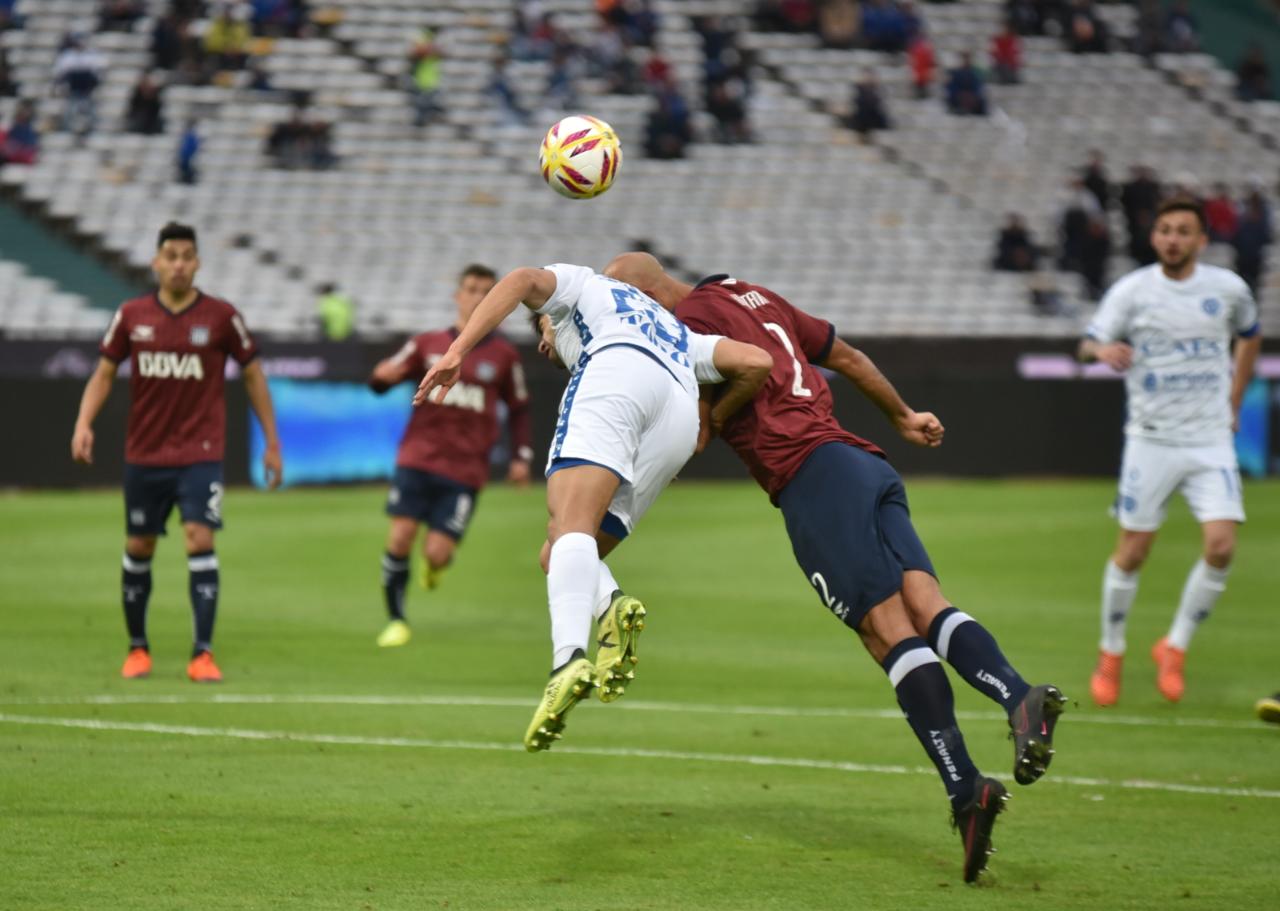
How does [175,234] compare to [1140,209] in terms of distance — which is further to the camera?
[1140,209]

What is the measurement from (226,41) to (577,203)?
6349 mm

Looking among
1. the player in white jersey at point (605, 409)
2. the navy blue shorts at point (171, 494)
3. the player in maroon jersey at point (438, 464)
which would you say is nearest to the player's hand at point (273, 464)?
the navy blue shorts at point (171, 494)

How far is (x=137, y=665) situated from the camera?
1055cm

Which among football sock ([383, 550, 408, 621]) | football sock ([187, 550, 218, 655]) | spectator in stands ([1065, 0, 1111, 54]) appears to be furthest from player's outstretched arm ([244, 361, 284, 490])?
spectator in stands ([1065, 0, 1111, 54])

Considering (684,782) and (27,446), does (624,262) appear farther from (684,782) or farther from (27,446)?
(27,446)

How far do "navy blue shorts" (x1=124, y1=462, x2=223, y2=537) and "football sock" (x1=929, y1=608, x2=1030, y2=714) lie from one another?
5.15 meters

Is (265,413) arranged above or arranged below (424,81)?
above

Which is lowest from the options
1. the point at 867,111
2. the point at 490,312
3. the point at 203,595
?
the point at 867,111

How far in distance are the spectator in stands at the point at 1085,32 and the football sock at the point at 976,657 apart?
31.4 m

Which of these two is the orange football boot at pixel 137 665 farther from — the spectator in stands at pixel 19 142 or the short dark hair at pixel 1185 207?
the spectator in stands at pixel 19 142

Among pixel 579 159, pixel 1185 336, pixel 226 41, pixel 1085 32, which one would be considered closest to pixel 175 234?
pixel 579 159

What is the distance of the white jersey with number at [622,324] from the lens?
671cm

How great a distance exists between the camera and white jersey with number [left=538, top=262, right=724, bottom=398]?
6715 mm

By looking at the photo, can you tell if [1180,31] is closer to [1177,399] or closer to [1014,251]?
[1014,251]
